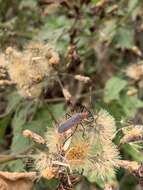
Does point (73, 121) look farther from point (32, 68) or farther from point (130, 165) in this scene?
point (32, 68)

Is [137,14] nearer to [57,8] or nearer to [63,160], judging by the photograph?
[57,8]

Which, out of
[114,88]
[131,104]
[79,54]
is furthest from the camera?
[79,54]

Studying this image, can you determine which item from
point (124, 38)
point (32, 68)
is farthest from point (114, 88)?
point (32, 68)

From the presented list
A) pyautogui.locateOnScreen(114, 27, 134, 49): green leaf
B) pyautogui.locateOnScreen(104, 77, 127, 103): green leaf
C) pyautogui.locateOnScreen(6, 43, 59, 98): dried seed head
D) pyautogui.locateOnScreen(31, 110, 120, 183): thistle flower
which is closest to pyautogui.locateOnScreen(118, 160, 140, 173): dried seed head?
pyautogui.locateOnScreen(31, 110, 120, 183): thistle flower

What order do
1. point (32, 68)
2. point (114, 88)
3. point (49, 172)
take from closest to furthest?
point (49, 172) < point (32, 68) < point (114, 88)

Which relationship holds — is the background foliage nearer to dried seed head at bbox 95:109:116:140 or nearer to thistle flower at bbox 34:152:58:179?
thistle flower at bbox 34:152:58:179

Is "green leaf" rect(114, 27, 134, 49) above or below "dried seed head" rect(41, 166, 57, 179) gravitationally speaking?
above

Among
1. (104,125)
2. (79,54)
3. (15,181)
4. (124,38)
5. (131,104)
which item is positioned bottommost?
(15,181)

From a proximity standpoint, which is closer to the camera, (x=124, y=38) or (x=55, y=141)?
(x=55, y=141)
